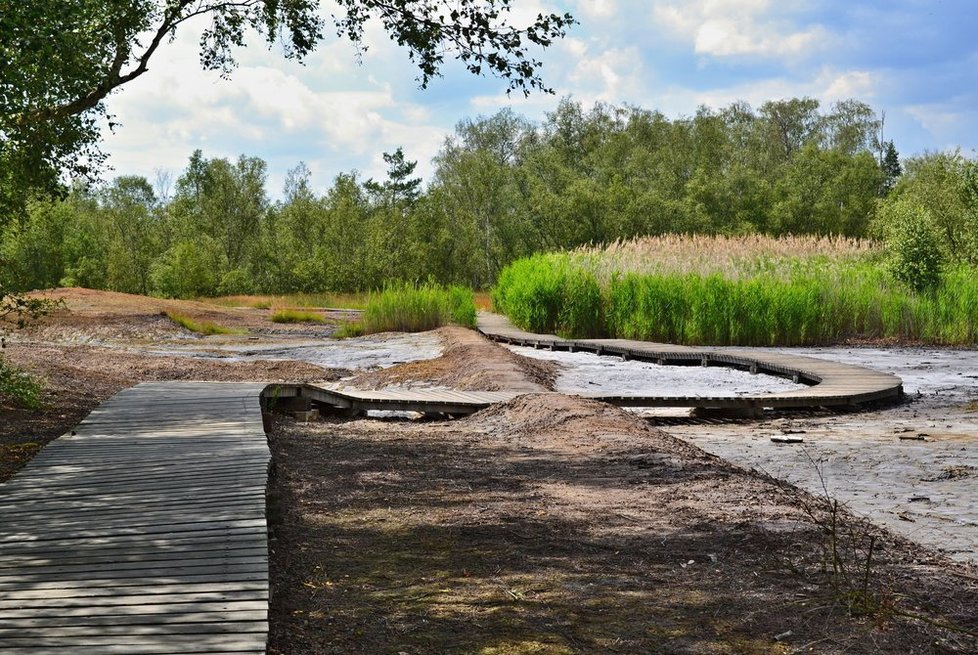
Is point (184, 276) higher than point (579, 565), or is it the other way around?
point (184, 276)

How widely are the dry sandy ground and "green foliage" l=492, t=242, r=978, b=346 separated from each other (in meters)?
10.9

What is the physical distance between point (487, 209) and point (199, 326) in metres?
26.6

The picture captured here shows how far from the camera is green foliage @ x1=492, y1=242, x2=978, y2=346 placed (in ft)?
60.3

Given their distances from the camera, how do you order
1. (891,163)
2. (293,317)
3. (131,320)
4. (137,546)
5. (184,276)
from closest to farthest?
1. (137,546)
2. (131,320)
3. (293,317)
4. (184,276)
5. (891,163)

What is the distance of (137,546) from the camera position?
389 cm

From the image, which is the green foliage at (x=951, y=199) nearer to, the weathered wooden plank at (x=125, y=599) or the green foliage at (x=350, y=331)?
the green foliage at (x=350, y=331)

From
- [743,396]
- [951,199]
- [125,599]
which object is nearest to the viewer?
[125,599]

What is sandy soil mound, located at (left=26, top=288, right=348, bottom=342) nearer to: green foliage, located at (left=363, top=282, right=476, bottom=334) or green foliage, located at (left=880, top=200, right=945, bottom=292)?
green foliage, located at (left=363, top=282, right=476, bottom=334)

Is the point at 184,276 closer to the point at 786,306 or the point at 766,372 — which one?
the point at 786,306

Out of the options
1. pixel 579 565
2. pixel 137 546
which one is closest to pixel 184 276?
pixel 137 546

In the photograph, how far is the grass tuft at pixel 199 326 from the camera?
73.3ft

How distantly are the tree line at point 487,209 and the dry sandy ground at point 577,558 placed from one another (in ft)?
108

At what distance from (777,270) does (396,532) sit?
16.8 meters

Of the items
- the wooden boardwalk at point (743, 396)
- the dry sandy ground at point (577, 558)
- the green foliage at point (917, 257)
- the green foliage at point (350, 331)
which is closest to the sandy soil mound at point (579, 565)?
the dry sandy ground at point (577, 558)
